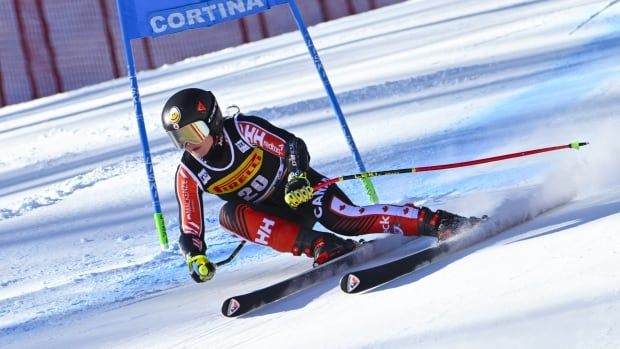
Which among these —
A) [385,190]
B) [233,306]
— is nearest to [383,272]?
[233,306]

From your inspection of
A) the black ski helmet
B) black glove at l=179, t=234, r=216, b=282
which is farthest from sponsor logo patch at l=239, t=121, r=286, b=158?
black glove at l=179, t=234, r=216, b=282

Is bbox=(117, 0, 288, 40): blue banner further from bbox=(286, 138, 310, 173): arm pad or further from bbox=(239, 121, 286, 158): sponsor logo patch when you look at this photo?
bbox=(286, 138, 310, 173): arm pad

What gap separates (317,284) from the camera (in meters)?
4.25

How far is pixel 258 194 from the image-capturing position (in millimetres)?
4656

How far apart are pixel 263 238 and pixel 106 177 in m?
4.19

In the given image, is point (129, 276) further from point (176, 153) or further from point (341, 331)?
point (176, 153)

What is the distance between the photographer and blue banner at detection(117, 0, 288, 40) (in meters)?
5.52

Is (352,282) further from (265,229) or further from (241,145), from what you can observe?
(241,145)

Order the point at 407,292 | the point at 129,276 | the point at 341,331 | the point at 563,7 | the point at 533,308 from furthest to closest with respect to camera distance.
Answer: the point at 563,7
the point at 129,276
the point at 407,292
the point at 341,331
the point at 533,308

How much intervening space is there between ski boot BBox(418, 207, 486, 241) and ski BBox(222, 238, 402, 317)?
0.76 feet

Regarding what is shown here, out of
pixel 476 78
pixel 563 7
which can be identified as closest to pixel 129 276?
pixel 476 78

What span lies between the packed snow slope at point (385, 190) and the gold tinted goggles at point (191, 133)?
70 cm

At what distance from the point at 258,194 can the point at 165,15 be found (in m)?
1.38

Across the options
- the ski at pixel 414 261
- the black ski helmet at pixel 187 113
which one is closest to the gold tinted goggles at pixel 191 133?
the black ski helmet at pixel 187 113
